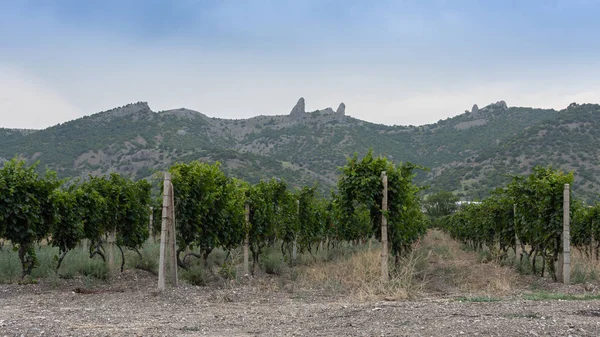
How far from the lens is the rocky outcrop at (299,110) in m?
96.8

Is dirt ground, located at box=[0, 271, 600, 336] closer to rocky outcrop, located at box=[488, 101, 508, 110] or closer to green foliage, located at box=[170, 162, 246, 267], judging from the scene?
green foliage, located at box=[170, 162, 246, 267]

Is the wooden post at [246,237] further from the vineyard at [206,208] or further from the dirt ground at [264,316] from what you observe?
the dirt ground at [264,316]

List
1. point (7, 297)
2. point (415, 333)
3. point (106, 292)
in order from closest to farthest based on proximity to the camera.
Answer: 1. point (415, 333)
2. point (7, 297)
3. point (106, 292)

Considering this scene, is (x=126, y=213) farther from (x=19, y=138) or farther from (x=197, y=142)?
(x=19, y=138)

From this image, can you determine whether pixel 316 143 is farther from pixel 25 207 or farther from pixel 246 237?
pixel 25 207

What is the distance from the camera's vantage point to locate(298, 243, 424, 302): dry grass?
866 centimetres

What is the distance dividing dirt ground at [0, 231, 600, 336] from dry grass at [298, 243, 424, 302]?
9.8 inches

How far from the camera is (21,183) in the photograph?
392 inches

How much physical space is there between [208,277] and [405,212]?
16.3 ft

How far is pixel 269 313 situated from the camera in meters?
7.17

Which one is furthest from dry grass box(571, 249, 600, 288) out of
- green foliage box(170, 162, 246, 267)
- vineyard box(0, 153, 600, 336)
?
green foliage box(170, 162, 246, 267)

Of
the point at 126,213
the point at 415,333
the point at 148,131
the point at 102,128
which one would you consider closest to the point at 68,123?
the point at 102,128

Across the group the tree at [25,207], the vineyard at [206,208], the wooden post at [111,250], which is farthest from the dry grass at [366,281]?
the tree at [25,207]

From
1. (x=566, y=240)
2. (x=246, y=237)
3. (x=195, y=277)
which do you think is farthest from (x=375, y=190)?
(x=195, y=277)
